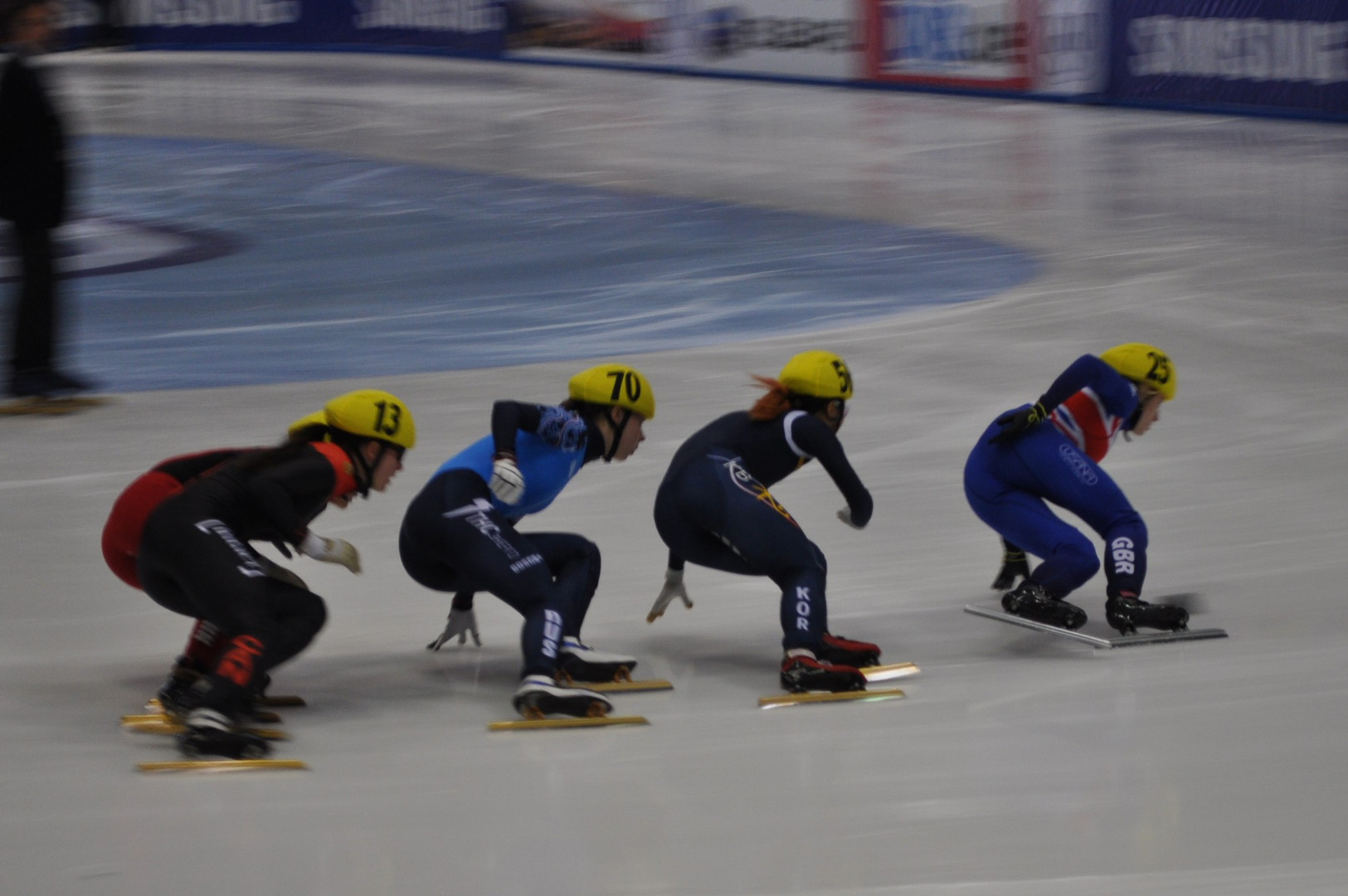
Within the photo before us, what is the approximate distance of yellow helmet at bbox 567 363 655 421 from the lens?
4.88 m

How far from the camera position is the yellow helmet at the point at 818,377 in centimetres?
504

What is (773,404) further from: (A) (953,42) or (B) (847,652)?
(A) (953,42)

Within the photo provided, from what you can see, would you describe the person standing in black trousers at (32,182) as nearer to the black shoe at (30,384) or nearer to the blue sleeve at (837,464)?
the black shoe at (30,384)

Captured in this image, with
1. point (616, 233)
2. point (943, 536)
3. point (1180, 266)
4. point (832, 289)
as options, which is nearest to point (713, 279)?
point (832, 289)

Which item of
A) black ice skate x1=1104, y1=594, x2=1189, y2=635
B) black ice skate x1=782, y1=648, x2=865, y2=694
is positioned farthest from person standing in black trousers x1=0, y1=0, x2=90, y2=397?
black ice skate x1=1104, y1=594, x2=1189, y2=635

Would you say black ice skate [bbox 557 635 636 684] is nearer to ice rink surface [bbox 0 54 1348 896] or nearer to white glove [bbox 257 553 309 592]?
ice rink surface [bbox 0 54 1348 896]

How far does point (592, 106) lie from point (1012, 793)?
19268 mm

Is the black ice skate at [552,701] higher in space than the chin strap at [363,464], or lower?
lower

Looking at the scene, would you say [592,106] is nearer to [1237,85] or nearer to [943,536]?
[1237,85]

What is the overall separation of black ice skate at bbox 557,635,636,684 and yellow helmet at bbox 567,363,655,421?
0.66 meters

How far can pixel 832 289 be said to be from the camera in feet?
36.7

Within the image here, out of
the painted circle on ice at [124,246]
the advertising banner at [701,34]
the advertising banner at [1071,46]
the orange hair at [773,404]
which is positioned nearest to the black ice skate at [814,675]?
the orange hair at [773,404]

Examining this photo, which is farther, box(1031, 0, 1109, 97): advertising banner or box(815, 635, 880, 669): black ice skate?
box(1031, 0, 1109, 97): advertising banner

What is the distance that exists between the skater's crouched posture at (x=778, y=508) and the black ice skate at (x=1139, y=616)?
752mm
